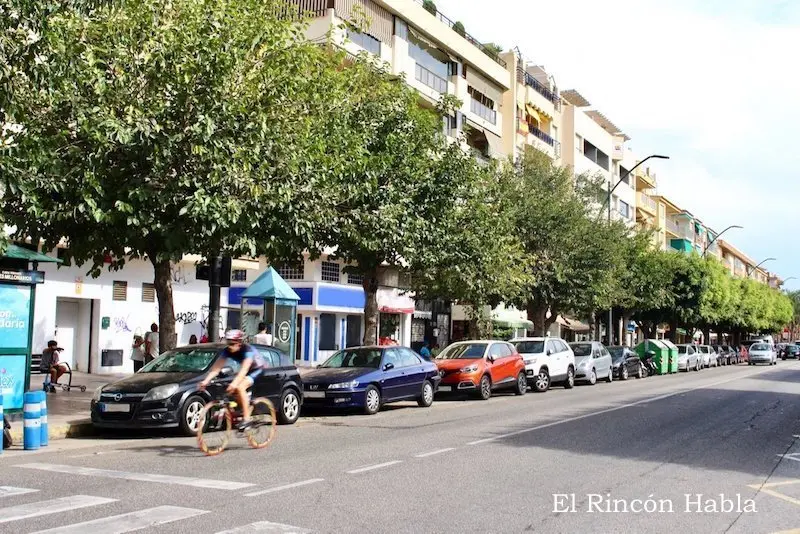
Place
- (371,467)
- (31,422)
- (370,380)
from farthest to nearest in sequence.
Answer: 1. (370,380)
2. (31,422)
3. (371,467)

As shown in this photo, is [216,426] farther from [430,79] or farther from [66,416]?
[430,79]

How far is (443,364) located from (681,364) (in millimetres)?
29390

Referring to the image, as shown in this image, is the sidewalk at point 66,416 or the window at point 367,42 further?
the window at point 367,42

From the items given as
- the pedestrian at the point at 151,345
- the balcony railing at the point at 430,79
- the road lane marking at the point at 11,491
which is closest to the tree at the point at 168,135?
the road lane marking at the point at 11,491

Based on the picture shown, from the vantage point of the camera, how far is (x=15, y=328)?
43.8 feet

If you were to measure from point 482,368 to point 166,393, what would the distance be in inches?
422

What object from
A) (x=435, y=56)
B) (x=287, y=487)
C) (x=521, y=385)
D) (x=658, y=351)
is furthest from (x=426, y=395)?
(x=658, y=351)

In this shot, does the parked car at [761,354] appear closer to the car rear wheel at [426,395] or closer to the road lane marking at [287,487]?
the car rear wheel at [426,395]

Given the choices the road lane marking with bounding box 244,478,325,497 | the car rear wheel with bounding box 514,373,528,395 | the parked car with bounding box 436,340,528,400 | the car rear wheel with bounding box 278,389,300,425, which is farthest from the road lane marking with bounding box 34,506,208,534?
the car rear wheel with bounding box 514,373,528,395

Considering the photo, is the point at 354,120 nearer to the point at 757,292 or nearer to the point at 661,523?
the point at 661,523

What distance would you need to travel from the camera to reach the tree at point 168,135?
13.5 metres

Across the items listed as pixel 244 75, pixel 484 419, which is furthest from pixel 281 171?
pixel 484 419

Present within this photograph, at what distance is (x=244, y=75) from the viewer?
1518 centimetres

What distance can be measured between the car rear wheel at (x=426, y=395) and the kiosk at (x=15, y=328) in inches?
340
